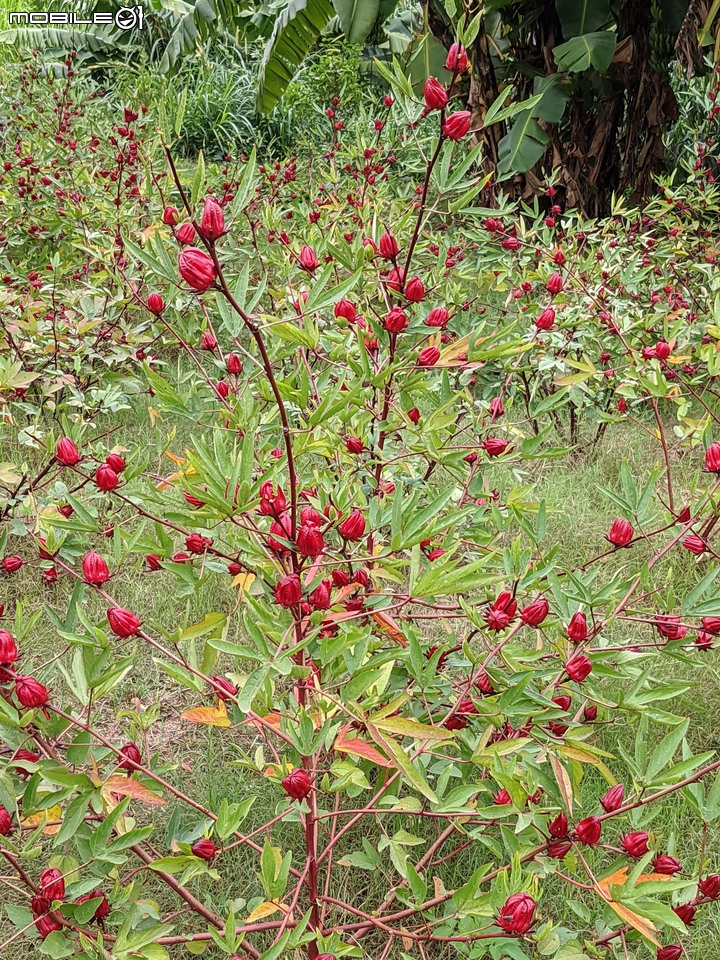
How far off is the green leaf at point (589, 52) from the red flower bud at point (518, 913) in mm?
3990

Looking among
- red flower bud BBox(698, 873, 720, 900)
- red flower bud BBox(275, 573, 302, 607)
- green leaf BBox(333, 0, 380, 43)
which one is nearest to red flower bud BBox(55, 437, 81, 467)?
red flower bud BBox(275, 573, 302, 607)

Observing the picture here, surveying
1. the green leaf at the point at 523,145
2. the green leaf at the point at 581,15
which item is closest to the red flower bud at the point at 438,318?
the green leaf at the point at 523,145

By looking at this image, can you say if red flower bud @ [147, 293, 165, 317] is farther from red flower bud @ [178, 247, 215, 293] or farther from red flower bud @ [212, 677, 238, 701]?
red flower bud @ [178, 247, 215, 293]

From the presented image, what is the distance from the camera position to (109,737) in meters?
1.85

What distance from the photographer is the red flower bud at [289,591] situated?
2.94ft

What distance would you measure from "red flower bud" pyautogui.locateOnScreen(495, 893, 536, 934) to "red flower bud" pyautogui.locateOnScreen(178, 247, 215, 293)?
706 millimetres

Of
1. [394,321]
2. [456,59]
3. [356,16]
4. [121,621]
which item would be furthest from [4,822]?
[356,16]

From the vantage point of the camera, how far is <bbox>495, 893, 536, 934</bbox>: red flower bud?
2.96 feet

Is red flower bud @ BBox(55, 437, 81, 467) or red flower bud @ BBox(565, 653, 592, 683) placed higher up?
red flower bud @ BBox(55, 437, 81, 467)

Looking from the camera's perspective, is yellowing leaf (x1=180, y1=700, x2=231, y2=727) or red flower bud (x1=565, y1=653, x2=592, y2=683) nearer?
red flower bud (x1=565, y1=653, x2=592, y2=683)

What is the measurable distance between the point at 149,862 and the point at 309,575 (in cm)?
41

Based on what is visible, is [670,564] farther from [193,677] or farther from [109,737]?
[193,677]

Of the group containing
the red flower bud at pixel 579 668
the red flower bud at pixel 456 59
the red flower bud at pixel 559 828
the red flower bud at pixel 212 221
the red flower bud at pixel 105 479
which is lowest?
the red flower bud at pixel 559 828

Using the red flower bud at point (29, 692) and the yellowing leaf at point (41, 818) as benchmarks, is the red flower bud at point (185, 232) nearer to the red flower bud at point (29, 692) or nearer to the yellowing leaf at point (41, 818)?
the red flower bud at point (29, 692)
